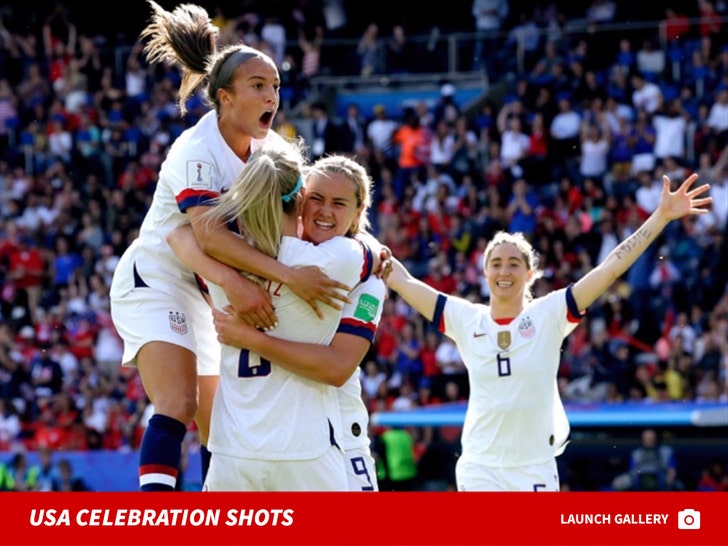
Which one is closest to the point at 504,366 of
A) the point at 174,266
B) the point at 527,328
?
the point at 527,328

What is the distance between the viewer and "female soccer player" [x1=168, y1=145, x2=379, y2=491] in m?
4.86

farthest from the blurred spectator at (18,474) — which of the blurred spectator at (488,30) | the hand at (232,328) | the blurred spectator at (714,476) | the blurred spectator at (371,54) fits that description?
the hand at (232,328)

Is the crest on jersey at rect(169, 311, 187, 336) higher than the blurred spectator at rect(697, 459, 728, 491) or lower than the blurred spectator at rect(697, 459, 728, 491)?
higher

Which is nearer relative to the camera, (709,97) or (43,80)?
(709,97)

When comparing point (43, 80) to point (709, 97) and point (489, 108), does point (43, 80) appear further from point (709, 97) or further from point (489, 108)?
point (709, 97)

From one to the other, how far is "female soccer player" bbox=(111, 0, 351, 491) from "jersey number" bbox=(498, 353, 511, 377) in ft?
5.65

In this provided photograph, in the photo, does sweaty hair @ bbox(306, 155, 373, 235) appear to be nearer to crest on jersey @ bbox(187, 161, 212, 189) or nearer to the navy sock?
crest on jersey @ bbox(187, 161, 212, 189)

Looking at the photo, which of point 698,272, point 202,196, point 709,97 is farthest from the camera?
point 709,97

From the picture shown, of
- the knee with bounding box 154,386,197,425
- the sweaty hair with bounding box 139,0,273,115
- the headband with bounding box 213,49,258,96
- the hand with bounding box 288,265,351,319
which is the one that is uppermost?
the sweaty hair with bounding box 139,0,273,115

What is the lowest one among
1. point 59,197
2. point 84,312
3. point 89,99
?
point 84,312
